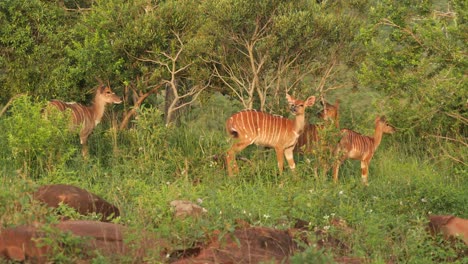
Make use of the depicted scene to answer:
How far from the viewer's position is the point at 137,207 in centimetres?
820

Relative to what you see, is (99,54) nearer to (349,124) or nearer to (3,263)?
(349,124)

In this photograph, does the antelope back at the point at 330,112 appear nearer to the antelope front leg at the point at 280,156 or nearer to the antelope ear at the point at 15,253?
the antelope front leg at the point at 280,156

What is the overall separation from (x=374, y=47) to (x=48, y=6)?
470 centimetres

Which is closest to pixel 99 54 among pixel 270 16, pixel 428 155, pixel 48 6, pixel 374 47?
pixel 48 6

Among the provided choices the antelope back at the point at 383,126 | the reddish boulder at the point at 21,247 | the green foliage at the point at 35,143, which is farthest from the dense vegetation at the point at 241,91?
the reddish boulder at the point at 21,247

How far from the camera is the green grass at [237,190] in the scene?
287 inches

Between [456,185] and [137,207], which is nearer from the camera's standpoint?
[137,207]

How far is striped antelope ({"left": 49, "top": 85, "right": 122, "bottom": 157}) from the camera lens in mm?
12406

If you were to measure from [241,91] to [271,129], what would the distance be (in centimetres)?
94

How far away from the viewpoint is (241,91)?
12.6 meters

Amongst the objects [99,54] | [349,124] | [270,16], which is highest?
[270,16]

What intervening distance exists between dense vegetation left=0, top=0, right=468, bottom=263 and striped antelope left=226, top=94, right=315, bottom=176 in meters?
0.28

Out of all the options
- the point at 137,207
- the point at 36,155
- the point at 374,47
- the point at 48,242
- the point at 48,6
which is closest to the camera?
the point at 48,242

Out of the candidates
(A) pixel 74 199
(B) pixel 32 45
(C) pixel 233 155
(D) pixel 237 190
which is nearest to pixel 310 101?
(C) pixel 233 155
